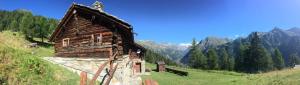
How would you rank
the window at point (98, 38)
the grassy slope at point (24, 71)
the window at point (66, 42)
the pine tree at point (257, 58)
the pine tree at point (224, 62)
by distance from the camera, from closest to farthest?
the grassy slope at point (24, 71) < the window at point (98, 38) < the window at point (66, 42) < the pine tree at point (257, 58) < the pine tree at point (224, 62)

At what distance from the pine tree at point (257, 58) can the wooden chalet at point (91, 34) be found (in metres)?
82.9

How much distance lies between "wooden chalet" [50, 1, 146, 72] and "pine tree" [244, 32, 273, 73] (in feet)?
272

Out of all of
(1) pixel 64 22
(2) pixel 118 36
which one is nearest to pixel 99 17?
(2) pixel 118 36

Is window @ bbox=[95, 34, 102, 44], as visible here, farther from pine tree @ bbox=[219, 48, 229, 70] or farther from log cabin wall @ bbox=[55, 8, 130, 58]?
pine tree @ bbox=[219, 48, 229, 70]

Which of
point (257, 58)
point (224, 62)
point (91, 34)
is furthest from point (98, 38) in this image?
point (224, 62)

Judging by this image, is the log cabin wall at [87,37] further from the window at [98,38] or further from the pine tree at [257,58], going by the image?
the pine tree at [257,58]

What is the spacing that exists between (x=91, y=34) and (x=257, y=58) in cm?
8692

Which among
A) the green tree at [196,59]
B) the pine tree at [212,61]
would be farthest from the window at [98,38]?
the pine tree at [212,61]

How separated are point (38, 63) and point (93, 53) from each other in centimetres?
1824

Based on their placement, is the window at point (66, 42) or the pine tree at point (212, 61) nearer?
the window at point (66, 42)

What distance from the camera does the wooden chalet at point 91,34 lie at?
3394 centimetres

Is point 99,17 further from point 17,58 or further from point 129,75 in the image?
point 17,58

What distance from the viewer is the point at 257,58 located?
112 m

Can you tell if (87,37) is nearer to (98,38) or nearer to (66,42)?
(98,38)
